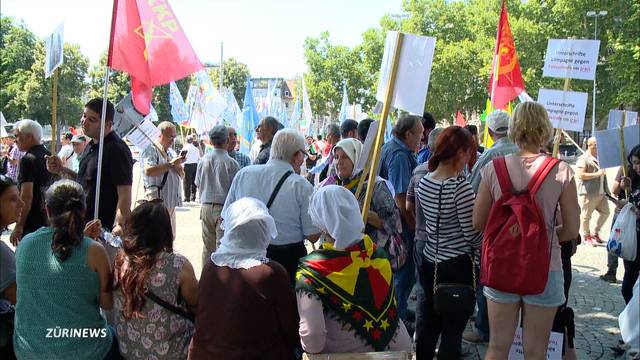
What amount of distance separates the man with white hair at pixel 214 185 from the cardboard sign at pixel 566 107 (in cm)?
343

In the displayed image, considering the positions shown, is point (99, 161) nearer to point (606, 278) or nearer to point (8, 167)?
A: point (606, 278)

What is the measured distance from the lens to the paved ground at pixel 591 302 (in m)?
4.78

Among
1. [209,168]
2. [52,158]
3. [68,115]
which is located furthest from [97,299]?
[68,115]

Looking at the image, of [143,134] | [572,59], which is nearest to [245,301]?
[143,134]

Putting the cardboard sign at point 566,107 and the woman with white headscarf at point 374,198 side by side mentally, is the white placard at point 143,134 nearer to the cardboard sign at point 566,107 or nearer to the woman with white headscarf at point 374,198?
the woman with white headscarf at point 374,198

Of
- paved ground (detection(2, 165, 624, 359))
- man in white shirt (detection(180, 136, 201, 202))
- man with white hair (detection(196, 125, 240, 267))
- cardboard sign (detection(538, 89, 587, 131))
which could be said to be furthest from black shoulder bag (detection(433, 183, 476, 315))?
man in white shirt (detection(180, 136, 201, 202))

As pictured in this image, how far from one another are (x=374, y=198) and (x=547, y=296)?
1485 millimetres

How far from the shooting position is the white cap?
15.4 ft

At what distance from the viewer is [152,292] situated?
274cm

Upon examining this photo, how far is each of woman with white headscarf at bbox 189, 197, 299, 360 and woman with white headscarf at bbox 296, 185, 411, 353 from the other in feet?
0.36

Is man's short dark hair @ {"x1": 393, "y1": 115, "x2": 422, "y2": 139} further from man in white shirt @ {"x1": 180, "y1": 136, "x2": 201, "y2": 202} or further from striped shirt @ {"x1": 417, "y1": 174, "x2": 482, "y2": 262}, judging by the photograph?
man in white shirt @ {"x1": 180, "y1": 136, "x2": 201, "y2": 202}

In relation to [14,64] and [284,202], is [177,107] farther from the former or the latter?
[14,64]

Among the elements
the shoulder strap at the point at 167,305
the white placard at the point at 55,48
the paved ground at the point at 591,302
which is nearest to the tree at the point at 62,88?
the paved ground at the point at 591,302

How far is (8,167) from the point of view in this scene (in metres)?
11.2
